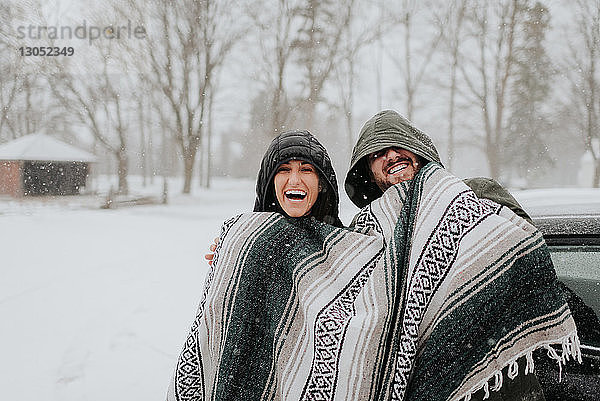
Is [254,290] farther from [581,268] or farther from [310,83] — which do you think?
[310,83]

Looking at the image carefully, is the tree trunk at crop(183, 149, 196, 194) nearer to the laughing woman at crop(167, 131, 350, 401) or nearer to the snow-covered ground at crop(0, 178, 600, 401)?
the snow-covered ground at crop(0, 178, 600, 401)

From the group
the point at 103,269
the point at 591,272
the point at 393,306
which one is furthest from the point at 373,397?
the point at 103,269

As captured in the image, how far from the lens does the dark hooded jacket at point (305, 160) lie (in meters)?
1.32

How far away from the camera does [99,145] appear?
9070 mm

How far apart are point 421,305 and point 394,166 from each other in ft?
1.73

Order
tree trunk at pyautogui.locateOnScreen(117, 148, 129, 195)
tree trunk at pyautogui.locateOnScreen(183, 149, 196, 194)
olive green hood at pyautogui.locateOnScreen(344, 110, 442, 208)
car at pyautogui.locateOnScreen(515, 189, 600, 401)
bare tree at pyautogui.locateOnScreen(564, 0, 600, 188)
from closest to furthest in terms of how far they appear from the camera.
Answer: car at pyautogui.locateOnScreen(515, 189, 600, 401)
olive green hood at pyautogui.locateOnScreen(344, 110, 442, 208)
tree trunk at pyautogui.locateOnScreen(117, 148, 129, 195)
tree trunk at pyautogui.locateOnScreen(183, 149, 196, 194)
bare tree at pyautogui.locateOnScreen(564, 0, 600, 188)

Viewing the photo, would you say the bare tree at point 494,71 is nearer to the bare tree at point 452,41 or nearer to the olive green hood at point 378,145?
the bare tree at point 452,41

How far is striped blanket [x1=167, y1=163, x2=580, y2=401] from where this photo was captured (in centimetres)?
95

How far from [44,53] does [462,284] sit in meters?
8.26

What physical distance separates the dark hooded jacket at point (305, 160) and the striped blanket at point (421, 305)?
0.84ft

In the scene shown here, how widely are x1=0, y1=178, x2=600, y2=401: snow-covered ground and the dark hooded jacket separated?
1.00m

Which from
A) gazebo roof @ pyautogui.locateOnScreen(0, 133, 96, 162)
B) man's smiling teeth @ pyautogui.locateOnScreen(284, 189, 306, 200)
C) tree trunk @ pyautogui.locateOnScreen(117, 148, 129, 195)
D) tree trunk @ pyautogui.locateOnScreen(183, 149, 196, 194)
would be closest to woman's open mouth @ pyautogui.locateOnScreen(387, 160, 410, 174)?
man's smiling teeth @ pyautogui.locateOnScreen(284, 189, 306, 200)

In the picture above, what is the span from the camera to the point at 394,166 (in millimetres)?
1367

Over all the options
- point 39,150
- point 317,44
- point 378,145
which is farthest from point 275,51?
point 378,145
